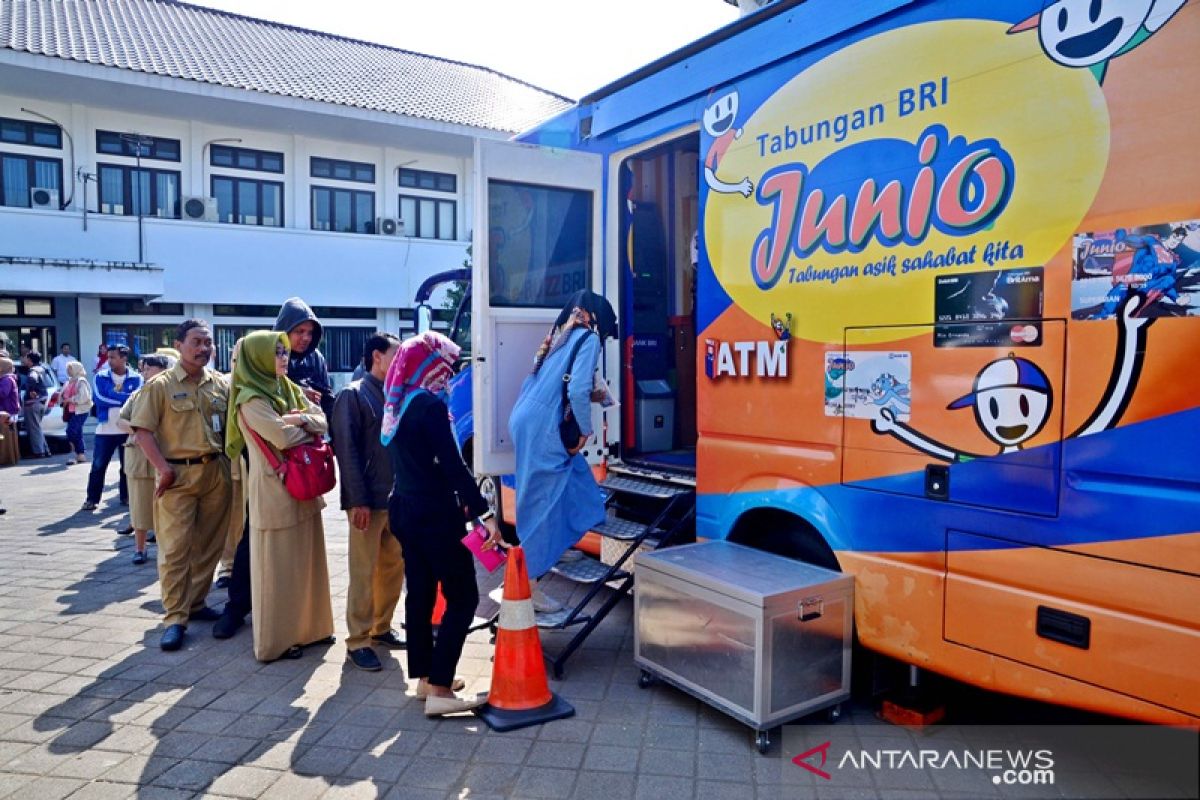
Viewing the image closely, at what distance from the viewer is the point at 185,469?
16.5 ft

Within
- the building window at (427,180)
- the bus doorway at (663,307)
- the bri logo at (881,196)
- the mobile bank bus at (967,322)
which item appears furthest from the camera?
the building window at (427,180)

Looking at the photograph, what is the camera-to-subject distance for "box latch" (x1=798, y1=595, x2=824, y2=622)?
342 centimetres

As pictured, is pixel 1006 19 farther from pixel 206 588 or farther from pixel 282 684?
pixel 206 588

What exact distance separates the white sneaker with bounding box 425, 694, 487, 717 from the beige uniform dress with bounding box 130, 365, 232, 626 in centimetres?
201

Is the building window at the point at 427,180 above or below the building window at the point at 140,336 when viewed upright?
above

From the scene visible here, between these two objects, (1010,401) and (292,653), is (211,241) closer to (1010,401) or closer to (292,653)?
(292,653)

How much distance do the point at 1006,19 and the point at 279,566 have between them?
422 centimetres

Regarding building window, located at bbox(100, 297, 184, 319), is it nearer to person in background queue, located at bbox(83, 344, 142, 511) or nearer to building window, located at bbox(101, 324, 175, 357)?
building window, located at bbox(101, 324, 175, 357)

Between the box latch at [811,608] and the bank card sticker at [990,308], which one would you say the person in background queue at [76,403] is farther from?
the bank card sticker at [990,308]

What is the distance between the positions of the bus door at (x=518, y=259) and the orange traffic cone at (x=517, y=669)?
1331 millimetres

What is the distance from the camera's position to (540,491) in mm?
4430

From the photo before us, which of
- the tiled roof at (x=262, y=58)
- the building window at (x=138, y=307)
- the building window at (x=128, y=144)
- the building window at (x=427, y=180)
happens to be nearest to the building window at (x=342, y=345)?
the building window at (x=138, y=307)

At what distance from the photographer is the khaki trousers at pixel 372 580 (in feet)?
15.2

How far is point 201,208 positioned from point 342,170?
348 centimetres
